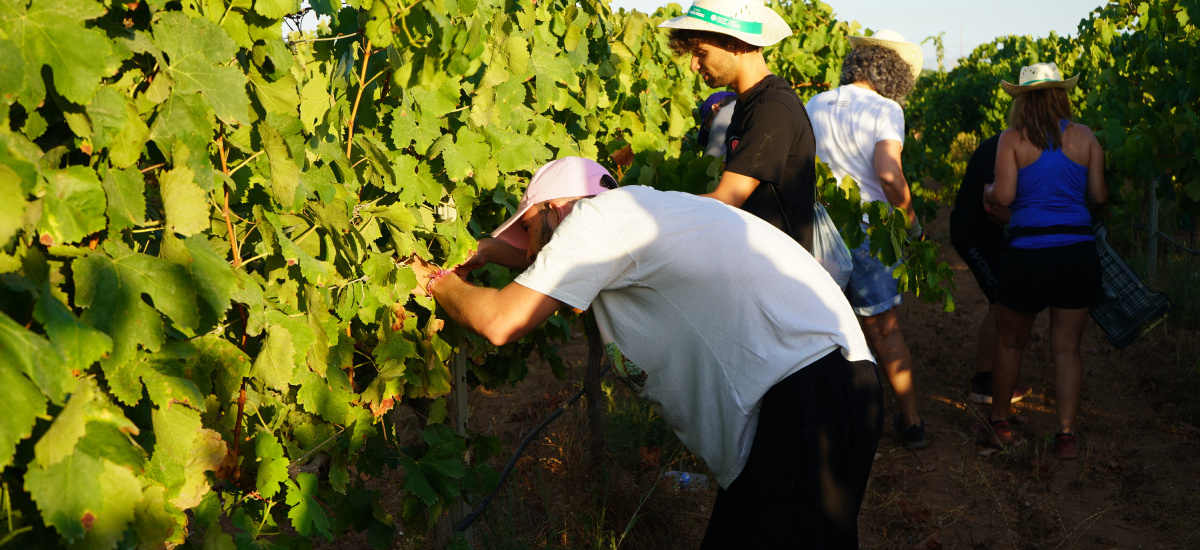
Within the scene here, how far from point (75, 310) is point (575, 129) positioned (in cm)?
224

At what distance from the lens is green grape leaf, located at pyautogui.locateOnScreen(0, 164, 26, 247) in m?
0.89

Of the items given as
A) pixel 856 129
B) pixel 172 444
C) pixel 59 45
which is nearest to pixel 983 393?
pixel 856 129

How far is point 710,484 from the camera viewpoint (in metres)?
4.12

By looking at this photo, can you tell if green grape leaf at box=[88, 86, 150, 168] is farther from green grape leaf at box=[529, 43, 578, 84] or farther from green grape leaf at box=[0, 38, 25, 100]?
green grape leaf at box=[529, 43, 578, 84]

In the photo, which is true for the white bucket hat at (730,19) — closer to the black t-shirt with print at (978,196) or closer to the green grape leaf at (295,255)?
the green grape leaf at (295,255)

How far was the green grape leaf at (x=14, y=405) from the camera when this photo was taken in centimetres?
86

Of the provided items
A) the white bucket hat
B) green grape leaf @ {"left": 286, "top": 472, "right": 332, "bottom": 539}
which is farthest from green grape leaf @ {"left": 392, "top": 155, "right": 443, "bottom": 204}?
the white bucket hat

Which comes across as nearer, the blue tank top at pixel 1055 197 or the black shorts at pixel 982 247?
the blue tank top at pixel 1055 197

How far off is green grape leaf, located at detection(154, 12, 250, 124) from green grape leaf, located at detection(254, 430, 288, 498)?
58 centimetres

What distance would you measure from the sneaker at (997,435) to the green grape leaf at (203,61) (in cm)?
414

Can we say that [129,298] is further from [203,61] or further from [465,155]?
[465,155]

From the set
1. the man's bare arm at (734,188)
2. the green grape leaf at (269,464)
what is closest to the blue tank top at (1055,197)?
the man's bare arm at (734,188)

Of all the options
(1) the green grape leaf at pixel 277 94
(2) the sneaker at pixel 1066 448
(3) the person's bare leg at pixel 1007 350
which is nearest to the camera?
(1) the green grape leaf at pixel 277 94

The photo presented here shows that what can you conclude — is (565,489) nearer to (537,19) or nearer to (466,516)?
(466,516)
